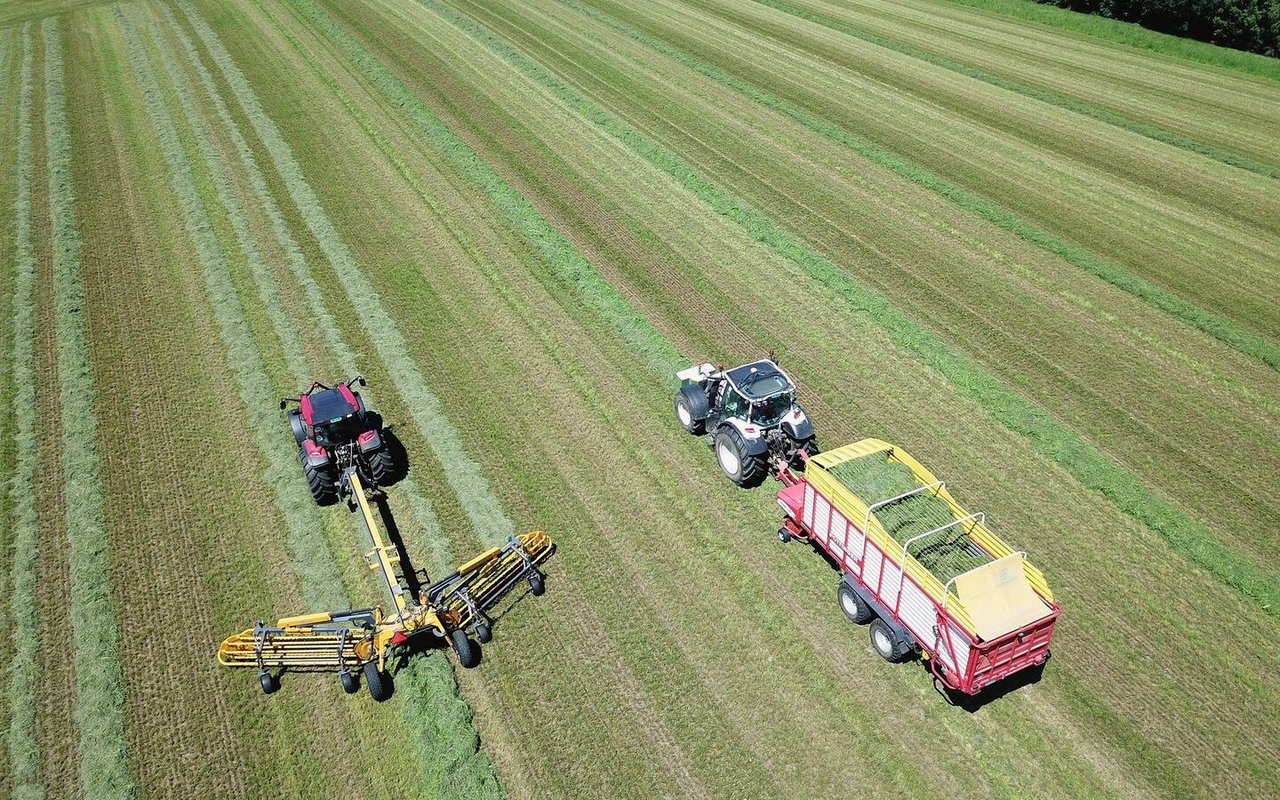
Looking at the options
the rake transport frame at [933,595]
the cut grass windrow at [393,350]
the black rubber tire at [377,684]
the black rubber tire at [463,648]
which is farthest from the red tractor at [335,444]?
the rake transport frame at [933,595]

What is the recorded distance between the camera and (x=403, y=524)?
15.1 metres

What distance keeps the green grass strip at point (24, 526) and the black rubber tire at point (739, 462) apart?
36.5 ft

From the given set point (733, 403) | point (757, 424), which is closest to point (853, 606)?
point (757, 424)

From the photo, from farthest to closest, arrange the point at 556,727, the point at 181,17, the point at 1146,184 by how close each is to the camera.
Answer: the point at 181,17, the point at 1146,184, the point at 556,727

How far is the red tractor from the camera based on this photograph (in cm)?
1498

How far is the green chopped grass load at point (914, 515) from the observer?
12242mm

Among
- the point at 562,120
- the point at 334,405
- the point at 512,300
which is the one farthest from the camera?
the point at 562,120

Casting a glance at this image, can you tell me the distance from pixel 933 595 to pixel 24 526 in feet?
49.7

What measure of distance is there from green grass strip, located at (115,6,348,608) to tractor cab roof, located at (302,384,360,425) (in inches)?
62.0

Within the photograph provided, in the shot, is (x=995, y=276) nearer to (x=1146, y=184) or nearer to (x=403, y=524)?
(x=1146, y=184)

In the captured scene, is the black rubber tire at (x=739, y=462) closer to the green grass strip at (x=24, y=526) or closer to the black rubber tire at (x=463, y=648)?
the black rubber tire at (x=463, y=648)

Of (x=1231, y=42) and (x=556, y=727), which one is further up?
(x=1231, y=42)

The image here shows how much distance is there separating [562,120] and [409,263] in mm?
11000

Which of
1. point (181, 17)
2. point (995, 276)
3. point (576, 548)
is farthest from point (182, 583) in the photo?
point (181, 17)
